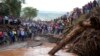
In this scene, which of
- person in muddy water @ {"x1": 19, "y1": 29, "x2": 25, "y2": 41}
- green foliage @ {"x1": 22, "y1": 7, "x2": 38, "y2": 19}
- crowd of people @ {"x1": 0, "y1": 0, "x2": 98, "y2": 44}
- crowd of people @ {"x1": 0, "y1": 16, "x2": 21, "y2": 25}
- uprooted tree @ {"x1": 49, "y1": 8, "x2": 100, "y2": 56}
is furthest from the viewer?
green foliage @ {"x1": 22, "y1": 7, "x2": 38, "y2": 19}

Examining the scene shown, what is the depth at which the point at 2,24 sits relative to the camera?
2866 cm

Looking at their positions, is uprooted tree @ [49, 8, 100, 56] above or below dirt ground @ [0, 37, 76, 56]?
above

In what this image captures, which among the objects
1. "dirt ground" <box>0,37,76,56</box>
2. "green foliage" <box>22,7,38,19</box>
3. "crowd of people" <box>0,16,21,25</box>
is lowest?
"green foliage" <box>22,7,38,19</box>

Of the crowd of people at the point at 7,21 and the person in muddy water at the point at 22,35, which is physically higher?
the crowd of people at the point at 7,21

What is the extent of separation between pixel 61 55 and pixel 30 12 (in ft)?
263

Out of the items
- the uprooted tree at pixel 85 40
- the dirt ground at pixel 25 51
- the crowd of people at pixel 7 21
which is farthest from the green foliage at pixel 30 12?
the uprooted tree at pixel 85 40

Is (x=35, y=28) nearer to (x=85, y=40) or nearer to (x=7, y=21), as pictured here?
(x=7, y=21)

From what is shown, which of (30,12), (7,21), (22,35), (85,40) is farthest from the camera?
(30,12)

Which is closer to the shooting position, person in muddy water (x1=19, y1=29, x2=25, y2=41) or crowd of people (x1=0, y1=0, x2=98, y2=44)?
crowd of people (x1=0, y1=0, x2=98, y2=44)

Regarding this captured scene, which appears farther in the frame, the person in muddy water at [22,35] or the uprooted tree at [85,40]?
the person in muddy water at [22,35]

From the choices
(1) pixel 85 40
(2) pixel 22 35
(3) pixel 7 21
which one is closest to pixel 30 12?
(2) pixel 22 35

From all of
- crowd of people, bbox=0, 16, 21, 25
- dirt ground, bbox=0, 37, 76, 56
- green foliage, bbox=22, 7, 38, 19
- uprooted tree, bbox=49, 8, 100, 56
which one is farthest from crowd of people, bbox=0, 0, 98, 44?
green foliage, bbox=22, 7, 38, 19

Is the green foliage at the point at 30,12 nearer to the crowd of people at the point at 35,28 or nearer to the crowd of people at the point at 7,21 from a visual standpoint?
the crowd of people at the point at 35,28

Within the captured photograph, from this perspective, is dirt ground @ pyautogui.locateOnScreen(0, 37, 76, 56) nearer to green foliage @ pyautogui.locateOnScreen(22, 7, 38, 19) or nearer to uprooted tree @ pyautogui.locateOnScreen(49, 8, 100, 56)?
uprooted tree @ pyautogui.locateOnScreen(49, 8, 100, 56)
